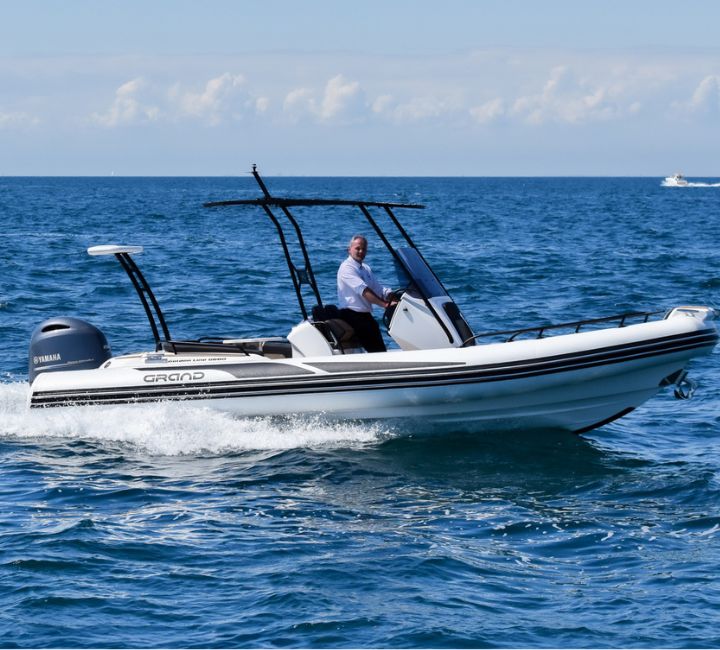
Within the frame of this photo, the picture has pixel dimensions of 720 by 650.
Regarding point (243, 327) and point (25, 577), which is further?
point (243, 327)

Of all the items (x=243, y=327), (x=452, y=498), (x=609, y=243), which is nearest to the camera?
(x=452, y=498)

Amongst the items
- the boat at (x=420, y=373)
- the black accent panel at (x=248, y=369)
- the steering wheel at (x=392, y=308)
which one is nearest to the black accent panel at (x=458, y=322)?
the boat at (x=420, y=373)

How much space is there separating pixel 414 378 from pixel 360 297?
0.91m

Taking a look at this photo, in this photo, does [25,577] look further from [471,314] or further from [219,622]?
[471,314]

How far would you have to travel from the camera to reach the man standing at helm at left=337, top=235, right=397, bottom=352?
10.2 meters

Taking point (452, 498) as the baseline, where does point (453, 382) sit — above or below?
above

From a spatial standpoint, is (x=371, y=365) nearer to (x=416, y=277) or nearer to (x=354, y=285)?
(x=354, y=285)

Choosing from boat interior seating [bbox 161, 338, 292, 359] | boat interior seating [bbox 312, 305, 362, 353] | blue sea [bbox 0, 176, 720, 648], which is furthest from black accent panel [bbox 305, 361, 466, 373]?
boat interior seating [bbox 161, 338, 292, 359]

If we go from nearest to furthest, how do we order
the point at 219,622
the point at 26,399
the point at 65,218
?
the point at 219,622 < the point at 26,399 < the point at 65,218

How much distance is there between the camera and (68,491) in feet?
28.8

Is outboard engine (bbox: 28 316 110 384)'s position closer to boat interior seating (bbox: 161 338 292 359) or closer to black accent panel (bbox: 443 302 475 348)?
boat interior seating (bbox: 161 338 292 359)

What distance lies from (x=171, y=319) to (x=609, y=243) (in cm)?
2057

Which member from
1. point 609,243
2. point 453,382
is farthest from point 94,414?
point 609,243

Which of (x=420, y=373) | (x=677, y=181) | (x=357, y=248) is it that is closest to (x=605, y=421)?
(x=420, y=373)
